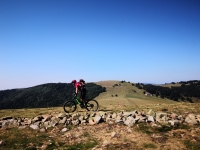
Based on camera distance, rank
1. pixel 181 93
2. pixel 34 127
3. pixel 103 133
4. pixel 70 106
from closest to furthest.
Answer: pixel 103 133, pixel 34 127, pixel 70 106, pixel 181 93

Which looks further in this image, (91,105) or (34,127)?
(91,105)

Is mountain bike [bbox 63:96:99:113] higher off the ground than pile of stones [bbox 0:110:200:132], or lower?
higher

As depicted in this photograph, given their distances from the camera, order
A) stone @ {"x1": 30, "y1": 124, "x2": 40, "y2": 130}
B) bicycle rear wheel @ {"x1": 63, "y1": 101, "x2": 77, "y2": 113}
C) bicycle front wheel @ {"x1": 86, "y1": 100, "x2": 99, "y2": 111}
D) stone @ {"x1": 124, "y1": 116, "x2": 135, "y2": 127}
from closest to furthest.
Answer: stone @ {"x1": 124, "y1": 116, "x2": 135, "y2": 127}
stone @ {"x1": 30, "y1": 124, "x2": 40, "y2": 130}
bicycle rear wheel @ {"x1": 63, "y1": 101, "x2": 77, "y2": 113}
bicycle front wheel @ {"x1": 86, "y1": 100, "x2": 99, "y2": 111}

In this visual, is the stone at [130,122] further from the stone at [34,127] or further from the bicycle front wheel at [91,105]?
the bicycle front wheel at [91,105]

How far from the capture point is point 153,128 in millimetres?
11312

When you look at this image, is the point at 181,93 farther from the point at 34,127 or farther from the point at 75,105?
the point at 34,127

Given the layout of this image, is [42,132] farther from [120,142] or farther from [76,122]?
[120,142]

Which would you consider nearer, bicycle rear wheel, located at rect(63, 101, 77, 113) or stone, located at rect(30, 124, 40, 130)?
stone, located at rect(30, 124, 40, 130)

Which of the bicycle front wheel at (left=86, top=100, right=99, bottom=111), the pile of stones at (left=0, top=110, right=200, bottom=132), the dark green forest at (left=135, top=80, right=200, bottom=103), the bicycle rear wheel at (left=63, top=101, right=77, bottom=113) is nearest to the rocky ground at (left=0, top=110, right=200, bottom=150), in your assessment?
the pile of stones at (left=0, top=110, right=200, bottom=132)

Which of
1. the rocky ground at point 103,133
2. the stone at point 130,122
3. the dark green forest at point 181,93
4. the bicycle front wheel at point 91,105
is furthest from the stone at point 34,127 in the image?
the dark green forest at point 181,93

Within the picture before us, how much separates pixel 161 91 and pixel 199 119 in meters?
176

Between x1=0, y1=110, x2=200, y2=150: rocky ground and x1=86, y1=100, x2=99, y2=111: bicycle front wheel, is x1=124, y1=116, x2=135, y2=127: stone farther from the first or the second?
x1=86, y1=100, x2=99, y2=111: bicycle front wheel

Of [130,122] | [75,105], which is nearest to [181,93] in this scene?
[75,105]

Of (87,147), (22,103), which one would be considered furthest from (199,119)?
(22,103)
